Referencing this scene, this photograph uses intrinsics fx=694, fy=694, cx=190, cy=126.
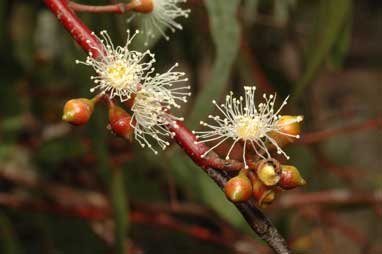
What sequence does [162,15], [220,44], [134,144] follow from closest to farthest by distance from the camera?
[162,15] < [220,44] < [134,144]

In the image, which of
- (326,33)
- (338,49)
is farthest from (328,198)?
(326,33)

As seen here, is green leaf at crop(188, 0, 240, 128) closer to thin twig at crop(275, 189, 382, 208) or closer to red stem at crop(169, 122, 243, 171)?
red stem at crop(169, 122, 243, 171)

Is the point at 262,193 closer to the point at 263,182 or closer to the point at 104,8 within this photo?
the point at 263,182

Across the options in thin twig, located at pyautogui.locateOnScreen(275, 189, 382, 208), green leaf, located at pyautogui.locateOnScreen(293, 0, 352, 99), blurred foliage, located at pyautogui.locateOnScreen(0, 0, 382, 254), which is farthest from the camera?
thin twig, located at pyautogui.locateOnScreen(275, 189, 382, 208)

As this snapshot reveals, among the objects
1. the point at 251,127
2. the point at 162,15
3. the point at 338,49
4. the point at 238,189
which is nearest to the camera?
the point at 238,189

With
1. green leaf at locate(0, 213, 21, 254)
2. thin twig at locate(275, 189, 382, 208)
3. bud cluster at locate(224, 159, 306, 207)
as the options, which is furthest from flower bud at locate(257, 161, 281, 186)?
thin twig at locate(275, 189, 382, 208)

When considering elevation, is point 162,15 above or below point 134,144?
above

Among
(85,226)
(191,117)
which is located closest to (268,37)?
(85,226)
